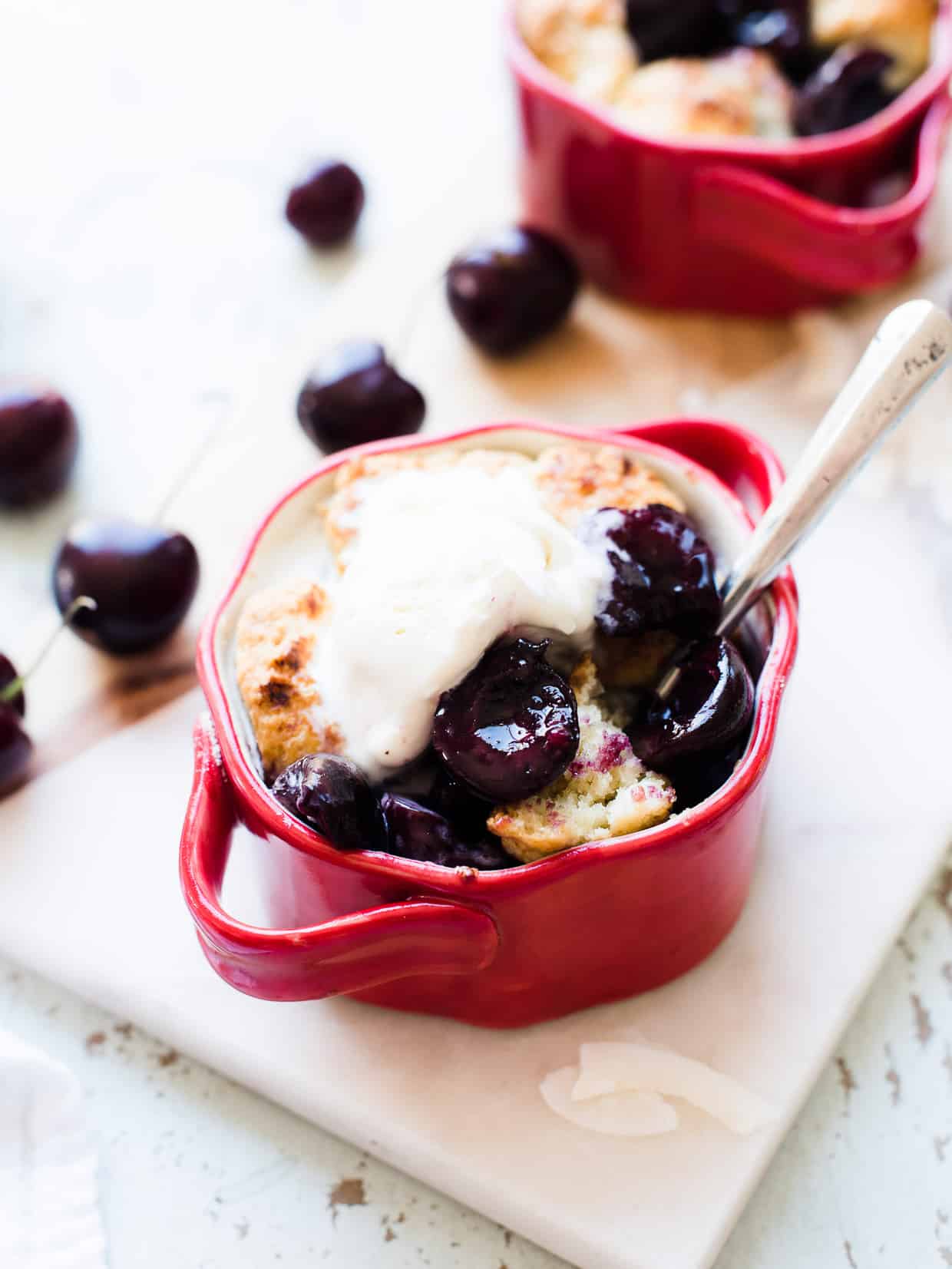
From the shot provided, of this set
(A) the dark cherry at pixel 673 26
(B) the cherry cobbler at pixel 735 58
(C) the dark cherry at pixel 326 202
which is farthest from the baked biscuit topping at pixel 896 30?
(C) the dark cherry at pixel 326 202

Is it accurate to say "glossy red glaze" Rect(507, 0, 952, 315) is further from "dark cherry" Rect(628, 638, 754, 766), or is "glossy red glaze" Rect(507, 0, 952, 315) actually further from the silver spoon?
"dark cherry" Rect(628, 638, 754, 766)

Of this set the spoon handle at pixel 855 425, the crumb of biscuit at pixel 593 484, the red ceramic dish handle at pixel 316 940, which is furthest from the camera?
the crumb of biscuit at pixel 593 484

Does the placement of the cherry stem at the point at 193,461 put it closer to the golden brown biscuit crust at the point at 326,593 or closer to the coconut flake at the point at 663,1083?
the golden brown biscuit crust at the point at 326,593

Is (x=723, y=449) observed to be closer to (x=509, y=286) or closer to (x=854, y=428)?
(x=854, y=428)

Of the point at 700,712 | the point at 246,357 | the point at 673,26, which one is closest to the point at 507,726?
the point at 700,712

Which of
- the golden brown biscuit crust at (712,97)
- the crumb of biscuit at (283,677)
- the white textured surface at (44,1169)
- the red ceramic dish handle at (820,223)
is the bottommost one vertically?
the white textured surface at (44,1169)

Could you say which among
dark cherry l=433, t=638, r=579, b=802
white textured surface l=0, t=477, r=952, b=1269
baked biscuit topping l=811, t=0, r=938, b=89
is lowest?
white textured surface l=0, t=477, r=952, b=1269

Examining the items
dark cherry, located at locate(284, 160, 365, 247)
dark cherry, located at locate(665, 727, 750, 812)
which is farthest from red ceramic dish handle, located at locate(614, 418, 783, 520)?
dark cherry, located at locate(284, 160, 365, 247)

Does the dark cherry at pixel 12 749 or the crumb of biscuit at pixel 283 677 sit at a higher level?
the crumb of biscuit at pixel 283 677
